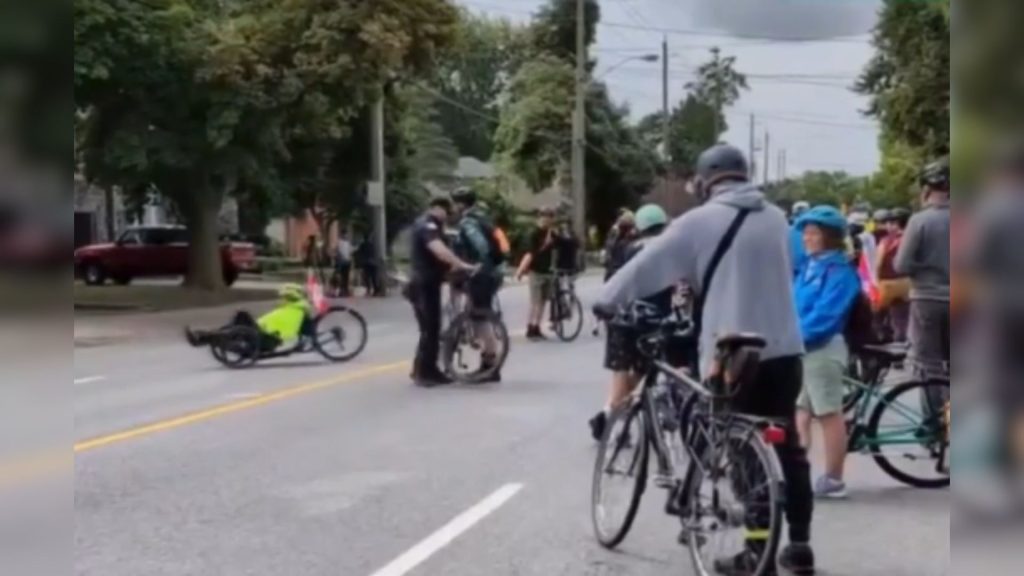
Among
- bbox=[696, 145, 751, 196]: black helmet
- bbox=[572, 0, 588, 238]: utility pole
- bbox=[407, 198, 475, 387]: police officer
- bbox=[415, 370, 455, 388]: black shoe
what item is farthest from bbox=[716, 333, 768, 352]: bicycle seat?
bbox=[572, 0, 588, 238]: utility pole

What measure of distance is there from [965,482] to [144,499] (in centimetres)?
737

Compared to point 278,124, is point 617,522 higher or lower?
lower

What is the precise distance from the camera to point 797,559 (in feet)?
21.2

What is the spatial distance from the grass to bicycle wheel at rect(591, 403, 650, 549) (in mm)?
20646

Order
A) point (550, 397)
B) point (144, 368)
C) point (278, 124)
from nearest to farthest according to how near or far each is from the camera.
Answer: point (550, 397), point (144, 368), point (278, 124)

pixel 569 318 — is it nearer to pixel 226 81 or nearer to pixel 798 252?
pixel 226 81

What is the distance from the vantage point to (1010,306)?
6.15 ft

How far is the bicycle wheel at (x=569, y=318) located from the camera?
21094 mm

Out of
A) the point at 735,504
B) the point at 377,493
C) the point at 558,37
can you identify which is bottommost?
the point at 377,493

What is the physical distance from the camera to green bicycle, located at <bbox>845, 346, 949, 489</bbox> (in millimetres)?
8383

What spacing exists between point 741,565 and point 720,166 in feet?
5.14

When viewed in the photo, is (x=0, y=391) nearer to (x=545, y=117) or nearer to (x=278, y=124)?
(x=278, y=124)

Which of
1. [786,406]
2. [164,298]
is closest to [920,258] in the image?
[786,406]

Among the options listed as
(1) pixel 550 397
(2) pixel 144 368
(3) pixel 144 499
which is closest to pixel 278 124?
(2) pixel 144 368
